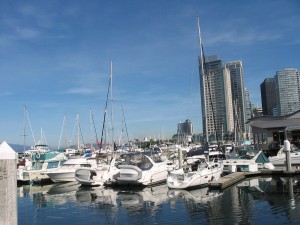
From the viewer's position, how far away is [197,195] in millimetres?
22031

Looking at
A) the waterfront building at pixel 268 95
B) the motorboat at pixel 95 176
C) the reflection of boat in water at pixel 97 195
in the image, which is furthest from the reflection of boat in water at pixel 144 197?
the waterfront building at pixel 268 95

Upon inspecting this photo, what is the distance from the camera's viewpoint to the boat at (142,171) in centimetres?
2728

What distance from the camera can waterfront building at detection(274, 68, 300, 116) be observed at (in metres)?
142

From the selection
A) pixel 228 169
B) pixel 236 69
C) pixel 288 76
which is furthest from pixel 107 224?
pixel 288 76

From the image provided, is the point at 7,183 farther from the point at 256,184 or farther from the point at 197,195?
the point at 256,184

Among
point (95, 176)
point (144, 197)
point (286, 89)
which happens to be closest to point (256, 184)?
point (144, 197)

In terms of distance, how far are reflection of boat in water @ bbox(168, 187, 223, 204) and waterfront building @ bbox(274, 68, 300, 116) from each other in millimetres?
125044

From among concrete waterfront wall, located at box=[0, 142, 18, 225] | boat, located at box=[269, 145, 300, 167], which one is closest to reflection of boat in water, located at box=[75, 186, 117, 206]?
concrete waterfront wall, located at box=[0, 142, 18, 225]

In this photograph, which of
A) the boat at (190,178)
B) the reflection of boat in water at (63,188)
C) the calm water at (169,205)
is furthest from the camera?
the reflection of boat in water at (63,188)

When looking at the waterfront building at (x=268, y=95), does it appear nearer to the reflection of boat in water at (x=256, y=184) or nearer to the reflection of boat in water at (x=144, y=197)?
the reflection of boat in water at (x=256, y=184)

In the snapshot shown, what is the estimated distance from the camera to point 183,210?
17.5 metres

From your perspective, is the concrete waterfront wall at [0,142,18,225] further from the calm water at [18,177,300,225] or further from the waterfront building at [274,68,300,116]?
the waterfront building at [274,68,300,116]

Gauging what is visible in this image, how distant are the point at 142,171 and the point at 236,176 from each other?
766 cm

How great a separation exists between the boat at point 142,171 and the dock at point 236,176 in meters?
5.44
